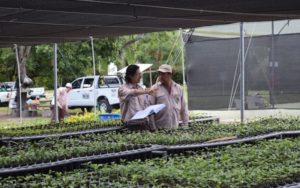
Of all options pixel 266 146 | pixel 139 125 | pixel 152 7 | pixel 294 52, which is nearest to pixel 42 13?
pixel 152 7

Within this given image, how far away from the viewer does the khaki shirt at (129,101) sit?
22.1ft

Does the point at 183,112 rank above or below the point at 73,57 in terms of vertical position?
below

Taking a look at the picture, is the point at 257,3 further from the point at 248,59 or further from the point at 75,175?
the point at 248,59

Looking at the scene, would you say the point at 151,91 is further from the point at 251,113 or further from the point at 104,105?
the point at 104,105

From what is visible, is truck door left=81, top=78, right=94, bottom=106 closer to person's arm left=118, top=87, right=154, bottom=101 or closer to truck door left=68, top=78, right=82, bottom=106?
truck door left=68, top=78, right=82, bottom=106

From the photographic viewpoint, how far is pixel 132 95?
670 cm

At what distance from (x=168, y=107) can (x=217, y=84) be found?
994cm

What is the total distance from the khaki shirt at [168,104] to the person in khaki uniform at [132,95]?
0.11 meters

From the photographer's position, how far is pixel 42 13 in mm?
7297

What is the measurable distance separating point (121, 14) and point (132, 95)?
1604 millimetres

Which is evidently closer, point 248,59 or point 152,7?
point 152,7

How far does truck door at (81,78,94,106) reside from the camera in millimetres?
23531

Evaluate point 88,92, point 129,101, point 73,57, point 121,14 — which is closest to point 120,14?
point 121,14

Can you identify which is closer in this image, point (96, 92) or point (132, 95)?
point (132, 95)
